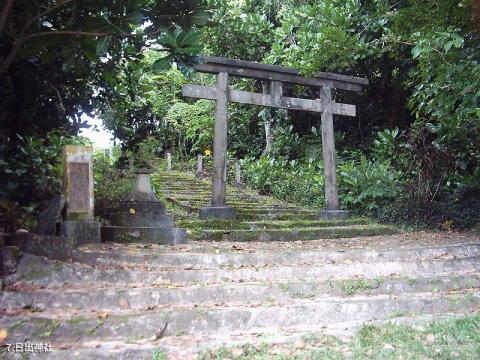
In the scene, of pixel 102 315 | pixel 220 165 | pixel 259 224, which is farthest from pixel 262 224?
pixel 102 315

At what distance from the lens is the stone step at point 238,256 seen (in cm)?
508

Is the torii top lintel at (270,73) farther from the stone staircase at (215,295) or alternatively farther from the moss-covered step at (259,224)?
the stone staircase at (215,295)

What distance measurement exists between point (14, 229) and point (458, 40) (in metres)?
5.87

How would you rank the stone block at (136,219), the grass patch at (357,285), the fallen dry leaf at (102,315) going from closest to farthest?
1. the fallen dry leaf at (102,315)
2. the grass patch at (357,285)
3. the stone block at (136,219)

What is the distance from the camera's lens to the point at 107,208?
697cm

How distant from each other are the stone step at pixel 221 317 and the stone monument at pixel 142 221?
→ 2471mm

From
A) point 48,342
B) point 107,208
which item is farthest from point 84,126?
point 48,342

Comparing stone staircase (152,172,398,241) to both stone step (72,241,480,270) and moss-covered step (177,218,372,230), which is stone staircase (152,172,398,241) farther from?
stone step (72,241,480,270)

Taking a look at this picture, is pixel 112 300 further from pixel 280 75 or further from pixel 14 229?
pixel 280 75

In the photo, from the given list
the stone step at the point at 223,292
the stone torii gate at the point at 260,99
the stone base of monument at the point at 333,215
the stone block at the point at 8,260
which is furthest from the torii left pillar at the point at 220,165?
the stone block at the point at 8,260

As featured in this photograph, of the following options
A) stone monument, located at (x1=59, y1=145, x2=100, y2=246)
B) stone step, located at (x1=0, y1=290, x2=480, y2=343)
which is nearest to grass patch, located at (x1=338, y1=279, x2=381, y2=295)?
stone step, located at (x1=0, y1=290, x2=480, y2=343)

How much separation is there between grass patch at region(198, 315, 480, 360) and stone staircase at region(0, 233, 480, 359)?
16 cm

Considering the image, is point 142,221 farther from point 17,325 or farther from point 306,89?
point 306,89

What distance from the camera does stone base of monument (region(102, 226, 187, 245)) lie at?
6250 millimetres
